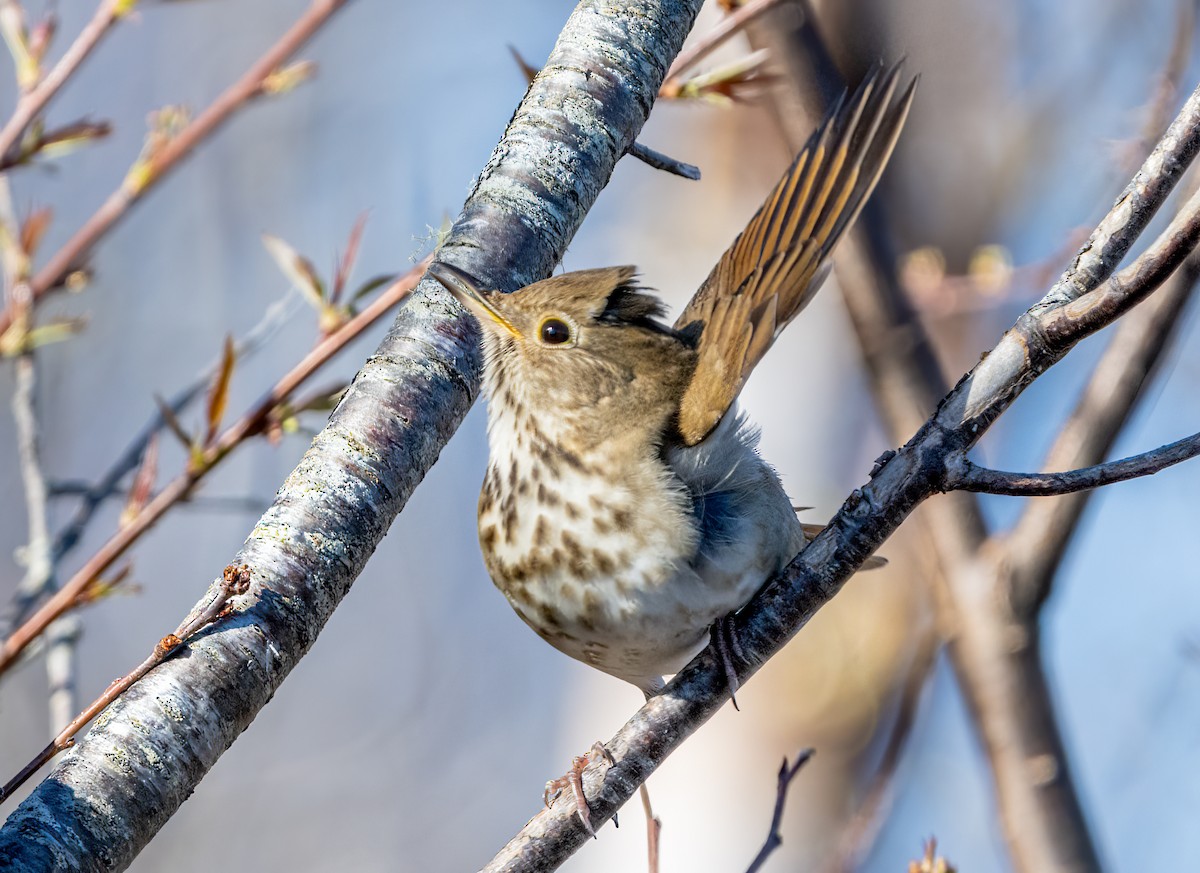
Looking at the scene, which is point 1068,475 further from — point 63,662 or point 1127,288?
point 63,662

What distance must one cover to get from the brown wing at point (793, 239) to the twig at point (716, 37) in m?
0.30

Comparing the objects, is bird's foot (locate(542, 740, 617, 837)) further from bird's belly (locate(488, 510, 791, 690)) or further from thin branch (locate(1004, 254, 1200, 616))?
thin branch (locate(1004, 254, 1200, 616))

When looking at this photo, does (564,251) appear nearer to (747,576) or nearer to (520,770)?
(747,576)

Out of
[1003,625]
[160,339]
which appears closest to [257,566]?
[1003,625]

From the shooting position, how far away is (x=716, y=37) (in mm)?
2674

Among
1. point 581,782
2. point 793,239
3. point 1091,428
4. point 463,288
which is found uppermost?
point 1091,428

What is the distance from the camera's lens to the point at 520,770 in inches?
326

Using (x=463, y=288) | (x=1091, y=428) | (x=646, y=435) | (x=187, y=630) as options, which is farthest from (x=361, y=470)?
(x=1091, y=428)

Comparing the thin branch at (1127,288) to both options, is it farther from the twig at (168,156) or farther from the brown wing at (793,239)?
the twig at (168,156)

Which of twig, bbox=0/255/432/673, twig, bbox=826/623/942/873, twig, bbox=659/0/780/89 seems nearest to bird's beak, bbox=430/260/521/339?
twig, bbox=0/255/432/673

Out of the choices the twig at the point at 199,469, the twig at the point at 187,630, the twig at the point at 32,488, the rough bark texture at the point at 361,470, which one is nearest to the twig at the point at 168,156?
the twig at the point at 32,488

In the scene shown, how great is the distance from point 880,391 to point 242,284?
231 inches

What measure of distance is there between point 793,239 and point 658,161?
0.34 metres

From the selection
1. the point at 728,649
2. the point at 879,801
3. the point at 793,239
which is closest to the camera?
the point at 728,649
